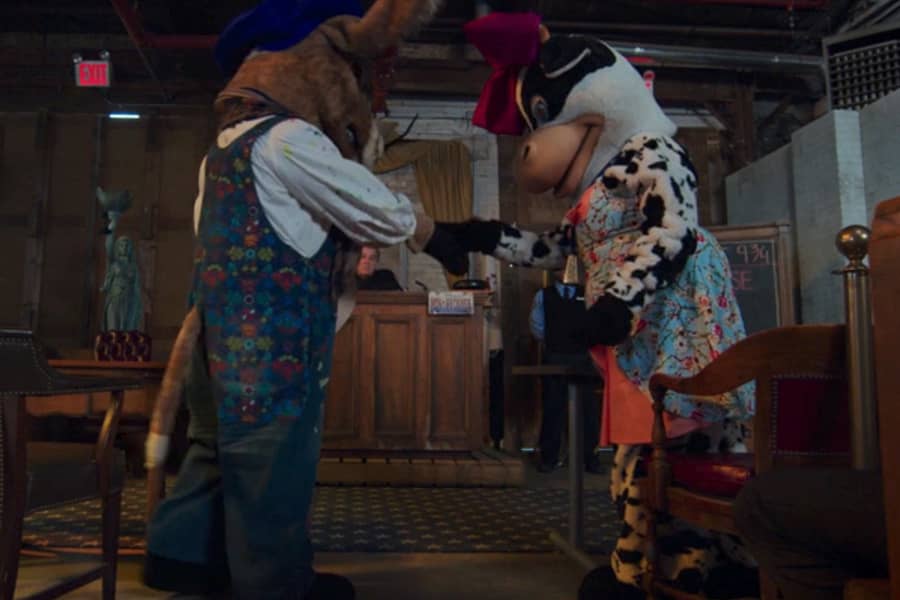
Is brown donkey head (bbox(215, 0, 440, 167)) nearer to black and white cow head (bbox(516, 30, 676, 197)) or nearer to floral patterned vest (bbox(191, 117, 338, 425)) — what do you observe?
floral patterned vest (bbox(191, 117, 338, 425))

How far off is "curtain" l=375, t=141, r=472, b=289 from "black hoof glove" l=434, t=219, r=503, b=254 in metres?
4.76

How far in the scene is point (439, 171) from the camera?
22.3ft

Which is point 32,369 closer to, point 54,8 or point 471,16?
point 471,16

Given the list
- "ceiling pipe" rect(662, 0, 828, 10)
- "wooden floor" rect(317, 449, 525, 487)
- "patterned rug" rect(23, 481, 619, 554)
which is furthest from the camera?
"ceiling pipe" rect(662, 0, 828, 10)

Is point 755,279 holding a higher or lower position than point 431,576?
higher

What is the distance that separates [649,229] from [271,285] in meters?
0.86

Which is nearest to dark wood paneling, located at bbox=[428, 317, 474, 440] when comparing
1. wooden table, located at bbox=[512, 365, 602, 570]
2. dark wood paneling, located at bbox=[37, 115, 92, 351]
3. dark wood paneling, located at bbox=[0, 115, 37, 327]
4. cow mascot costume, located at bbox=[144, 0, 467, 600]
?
wooden table, located at bbox=[512, 365, 602, 570]

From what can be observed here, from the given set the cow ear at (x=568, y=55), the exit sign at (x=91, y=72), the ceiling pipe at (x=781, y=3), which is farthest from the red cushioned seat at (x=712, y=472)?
the exit sign at (x=91, y=72)

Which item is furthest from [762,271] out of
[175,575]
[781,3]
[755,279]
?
[175,575]

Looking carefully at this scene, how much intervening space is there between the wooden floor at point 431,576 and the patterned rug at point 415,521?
12 centimetres

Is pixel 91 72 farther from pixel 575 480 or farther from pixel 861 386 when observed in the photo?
pixel 861 386

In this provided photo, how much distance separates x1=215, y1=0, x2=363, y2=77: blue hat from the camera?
1.64m

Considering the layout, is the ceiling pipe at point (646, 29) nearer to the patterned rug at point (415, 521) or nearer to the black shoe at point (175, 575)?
the patterned rug at point (415, 521)

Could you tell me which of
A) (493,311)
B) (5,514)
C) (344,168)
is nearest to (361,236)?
(344,168)
